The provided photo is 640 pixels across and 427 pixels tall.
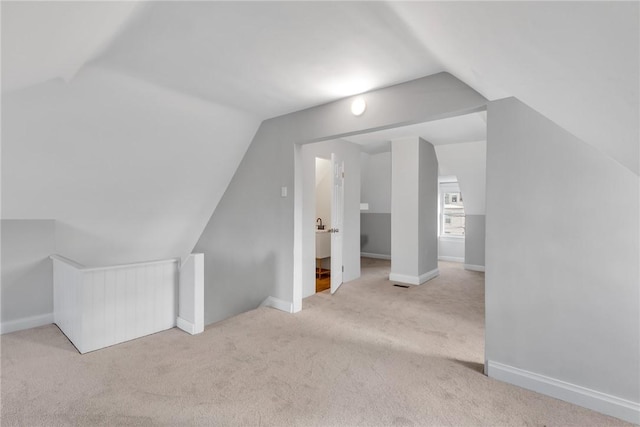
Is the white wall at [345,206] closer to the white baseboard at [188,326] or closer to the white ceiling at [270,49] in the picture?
the white ceiling at [270,49]

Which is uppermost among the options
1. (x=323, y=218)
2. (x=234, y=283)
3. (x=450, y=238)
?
(x=323, y=218)

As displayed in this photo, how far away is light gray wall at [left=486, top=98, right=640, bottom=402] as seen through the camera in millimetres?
1865

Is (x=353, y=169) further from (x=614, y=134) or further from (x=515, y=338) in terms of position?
(x=614, y=134)

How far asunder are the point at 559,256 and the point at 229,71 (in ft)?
8.85

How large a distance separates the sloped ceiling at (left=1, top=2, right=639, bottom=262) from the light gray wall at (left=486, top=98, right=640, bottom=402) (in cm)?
51

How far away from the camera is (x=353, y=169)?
5.48 metres

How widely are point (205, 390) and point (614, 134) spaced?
250 cm

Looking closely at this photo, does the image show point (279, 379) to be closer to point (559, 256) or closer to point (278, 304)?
point (278, 304)

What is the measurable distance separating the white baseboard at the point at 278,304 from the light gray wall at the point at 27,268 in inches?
88.9

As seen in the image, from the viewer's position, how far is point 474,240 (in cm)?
644

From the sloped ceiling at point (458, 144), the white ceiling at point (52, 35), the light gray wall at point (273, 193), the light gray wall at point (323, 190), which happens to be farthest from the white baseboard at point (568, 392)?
the light gray wall at point (323, 190)

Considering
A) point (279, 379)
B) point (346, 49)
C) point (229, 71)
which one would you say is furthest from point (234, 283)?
point (346, 49)

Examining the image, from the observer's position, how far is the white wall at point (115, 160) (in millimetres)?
2568

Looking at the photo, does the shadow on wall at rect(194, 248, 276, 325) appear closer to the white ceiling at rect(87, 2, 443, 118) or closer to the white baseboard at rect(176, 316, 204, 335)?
the white baseboard at rect(176, 316, 204, 335)
